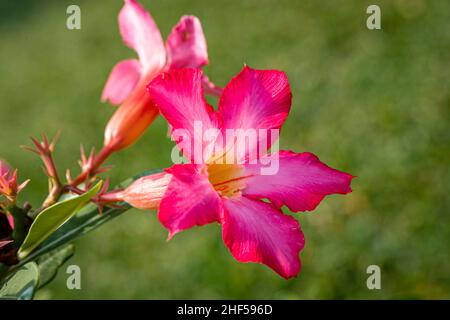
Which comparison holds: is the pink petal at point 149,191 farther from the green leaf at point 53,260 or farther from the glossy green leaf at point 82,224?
the green leaf at point 53,260

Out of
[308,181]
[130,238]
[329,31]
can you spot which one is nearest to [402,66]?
[329,31]

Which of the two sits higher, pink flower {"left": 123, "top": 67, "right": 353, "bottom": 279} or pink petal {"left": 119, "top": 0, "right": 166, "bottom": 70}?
pink petal {"left": 119, "top": 0, "right": 166, "bottom": 70}

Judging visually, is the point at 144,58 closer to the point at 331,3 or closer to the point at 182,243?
the point at 182,243

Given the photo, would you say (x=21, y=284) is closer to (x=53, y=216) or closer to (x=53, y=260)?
(x=53, y=216)

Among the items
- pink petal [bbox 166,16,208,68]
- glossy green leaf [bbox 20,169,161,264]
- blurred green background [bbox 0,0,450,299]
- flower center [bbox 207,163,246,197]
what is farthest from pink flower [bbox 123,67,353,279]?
blurred green background [bbox 0,0,450,299]

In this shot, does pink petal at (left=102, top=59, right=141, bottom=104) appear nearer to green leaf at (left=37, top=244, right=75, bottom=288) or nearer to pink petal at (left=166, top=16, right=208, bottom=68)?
pink petal at (left=166, top=16, right=208, bottom=68)

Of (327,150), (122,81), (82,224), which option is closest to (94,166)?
(82,224)
